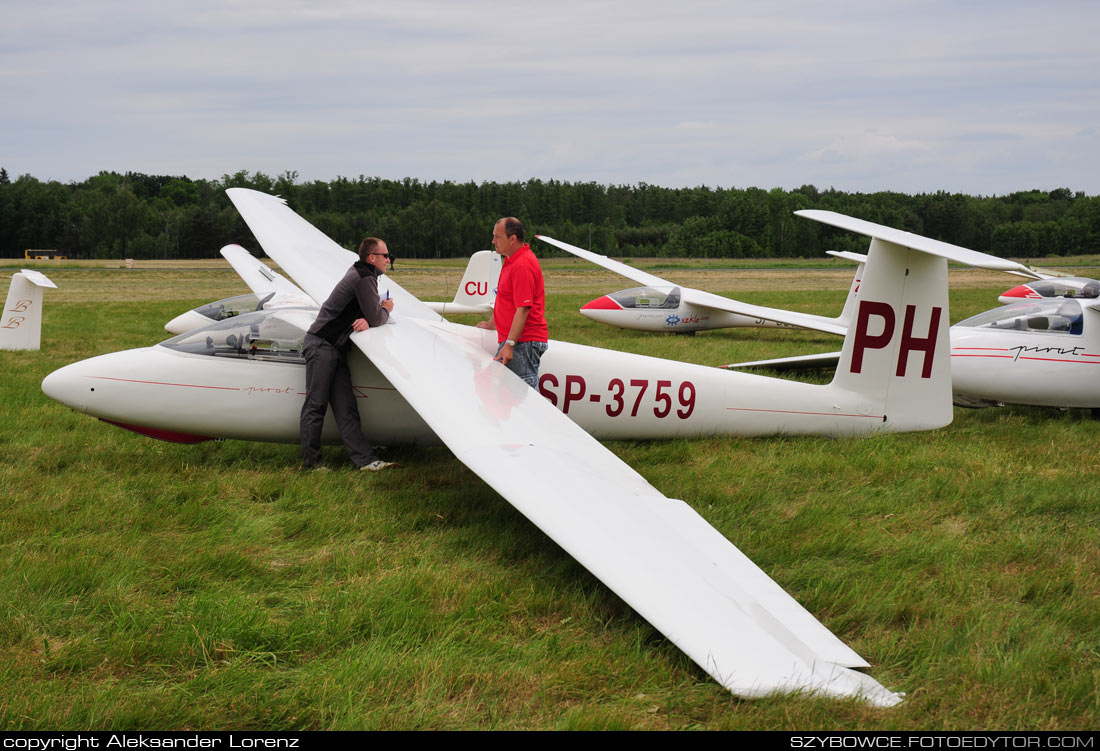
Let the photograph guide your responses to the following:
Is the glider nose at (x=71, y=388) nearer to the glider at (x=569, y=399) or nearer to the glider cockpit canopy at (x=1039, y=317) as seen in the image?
the glider at (x=569, y=399)

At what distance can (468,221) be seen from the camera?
105 m

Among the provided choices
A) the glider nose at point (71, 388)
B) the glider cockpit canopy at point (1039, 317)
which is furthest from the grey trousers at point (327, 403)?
the glider cockpit canopy at point (1039, 317)

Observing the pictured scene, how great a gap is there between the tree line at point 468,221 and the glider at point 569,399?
79749 mm

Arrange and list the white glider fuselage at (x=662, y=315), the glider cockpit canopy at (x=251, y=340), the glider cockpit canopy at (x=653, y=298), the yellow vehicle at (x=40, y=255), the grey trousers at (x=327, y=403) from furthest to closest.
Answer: the yellow vehicle at (x=40, y=255) < the glider cockpit canopy at (x=653, y=298) < the white glider fuselage at (x=662, y=315) < the glider cockpit canopy at (x=251, y=340) < the grey trousers at (x=327, y=403)

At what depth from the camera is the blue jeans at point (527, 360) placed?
274 inches

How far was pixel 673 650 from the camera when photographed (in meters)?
3.86

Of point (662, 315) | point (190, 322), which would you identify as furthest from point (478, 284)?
point (190, 322)

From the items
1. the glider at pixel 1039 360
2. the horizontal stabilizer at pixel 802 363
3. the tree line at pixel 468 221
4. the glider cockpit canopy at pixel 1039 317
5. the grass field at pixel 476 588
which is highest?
the tree line at pixel 468 221

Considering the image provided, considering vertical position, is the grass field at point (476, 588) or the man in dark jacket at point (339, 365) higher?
the man in dark jacket at point (339, 365)

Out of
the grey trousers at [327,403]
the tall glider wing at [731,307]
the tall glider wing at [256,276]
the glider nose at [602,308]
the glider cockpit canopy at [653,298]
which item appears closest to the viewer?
the grey trousers at [327,403]

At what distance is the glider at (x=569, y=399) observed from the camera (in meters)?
4.39

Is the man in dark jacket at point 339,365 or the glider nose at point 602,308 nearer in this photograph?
the man in dark jacket at point 339,365

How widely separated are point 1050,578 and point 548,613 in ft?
9.56

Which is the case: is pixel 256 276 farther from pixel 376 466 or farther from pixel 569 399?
pixel 569 399
